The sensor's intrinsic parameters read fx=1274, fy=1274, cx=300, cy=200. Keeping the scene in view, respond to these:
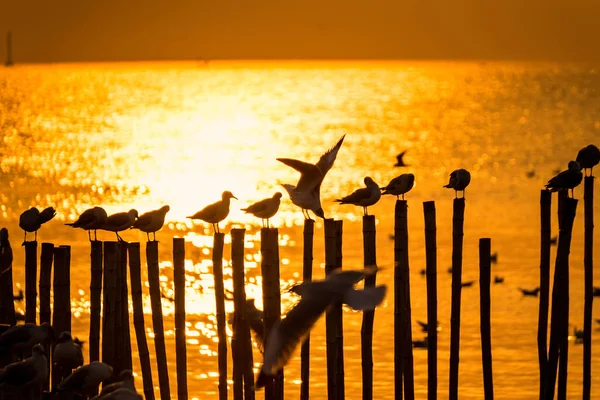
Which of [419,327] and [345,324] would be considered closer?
[419,327]

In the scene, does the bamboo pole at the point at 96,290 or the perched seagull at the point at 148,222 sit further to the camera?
the perched seagull at the point at 148,222

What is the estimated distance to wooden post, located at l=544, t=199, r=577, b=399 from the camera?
14.4 meters

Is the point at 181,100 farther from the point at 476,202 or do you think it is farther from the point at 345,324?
the point at 345,324

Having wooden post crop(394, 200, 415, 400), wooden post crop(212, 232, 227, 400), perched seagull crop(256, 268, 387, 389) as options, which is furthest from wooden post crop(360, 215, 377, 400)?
perched seagull crop(256, 268, 387, 389)

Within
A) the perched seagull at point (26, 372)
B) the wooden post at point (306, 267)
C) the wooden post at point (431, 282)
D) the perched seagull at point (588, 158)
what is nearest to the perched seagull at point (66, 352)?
the perched seagull at point (26, 372)

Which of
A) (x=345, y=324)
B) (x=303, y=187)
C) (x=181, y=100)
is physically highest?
(x=181, y=100)

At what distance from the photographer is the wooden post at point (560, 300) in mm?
14391

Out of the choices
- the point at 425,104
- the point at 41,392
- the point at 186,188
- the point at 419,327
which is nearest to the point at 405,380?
the point at 41,392

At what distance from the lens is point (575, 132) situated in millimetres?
93938

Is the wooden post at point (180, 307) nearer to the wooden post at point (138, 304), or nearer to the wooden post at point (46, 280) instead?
the wooden post at point (138, 304)

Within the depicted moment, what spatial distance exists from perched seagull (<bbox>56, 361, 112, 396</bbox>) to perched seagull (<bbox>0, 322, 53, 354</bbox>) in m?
0.64

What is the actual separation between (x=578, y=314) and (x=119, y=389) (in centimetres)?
1495

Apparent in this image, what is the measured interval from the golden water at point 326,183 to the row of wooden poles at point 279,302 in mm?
5505

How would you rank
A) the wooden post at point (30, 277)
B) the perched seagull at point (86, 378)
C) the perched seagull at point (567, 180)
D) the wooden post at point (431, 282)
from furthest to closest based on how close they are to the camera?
the perched seagull at point (567, 180) < the wooden post at point (30, 277) < the wooden post at point (431, 282) < the perched seagull at point (86, 378)
